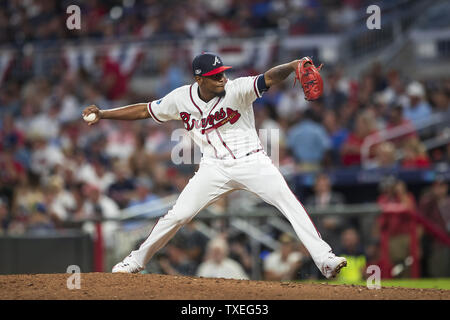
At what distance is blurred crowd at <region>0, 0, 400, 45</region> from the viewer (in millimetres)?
16453

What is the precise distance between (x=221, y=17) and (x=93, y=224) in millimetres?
8300

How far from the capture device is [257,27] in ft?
54.2

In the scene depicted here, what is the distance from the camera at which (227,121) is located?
5961 mm

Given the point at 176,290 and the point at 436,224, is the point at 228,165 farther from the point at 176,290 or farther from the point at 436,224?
the point at 436,224

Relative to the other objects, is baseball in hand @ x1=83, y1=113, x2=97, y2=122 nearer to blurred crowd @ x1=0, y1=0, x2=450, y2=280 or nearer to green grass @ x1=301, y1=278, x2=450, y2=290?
blurred crowd @ x1=0, y1=0, x2=450, y2=280

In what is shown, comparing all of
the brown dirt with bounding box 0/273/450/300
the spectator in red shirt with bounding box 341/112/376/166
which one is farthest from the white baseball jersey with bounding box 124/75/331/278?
the spectator in red shirt with bounding box 341/112/376/166

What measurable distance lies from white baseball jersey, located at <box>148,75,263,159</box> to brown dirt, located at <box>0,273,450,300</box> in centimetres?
103

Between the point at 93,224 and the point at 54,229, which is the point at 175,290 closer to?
the point at 93,224

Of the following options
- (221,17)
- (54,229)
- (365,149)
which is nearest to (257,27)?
(221,17)

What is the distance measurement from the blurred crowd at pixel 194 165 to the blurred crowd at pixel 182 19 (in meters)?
0.05

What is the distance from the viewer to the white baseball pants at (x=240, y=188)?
5.72 meters

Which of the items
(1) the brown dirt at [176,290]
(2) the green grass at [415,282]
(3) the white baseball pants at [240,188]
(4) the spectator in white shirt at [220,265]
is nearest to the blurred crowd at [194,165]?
(4) the spectator in white shirt at [220,265]

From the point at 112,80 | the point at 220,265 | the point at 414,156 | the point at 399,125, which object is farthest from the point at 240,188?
the point at 112,80

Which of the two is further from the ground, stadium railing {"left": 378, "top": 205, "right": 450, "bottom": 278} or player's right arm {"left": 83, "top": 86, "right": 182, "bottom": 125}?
player's right arm {"left": 83, "top": 86, "right": 182, "bottom": 125}
